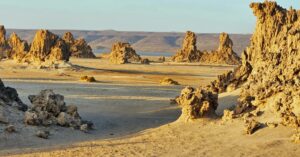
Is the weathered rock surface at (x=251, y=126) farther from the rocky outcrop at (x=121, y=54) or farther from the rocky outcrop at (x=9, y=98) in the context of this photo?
the rocky outcrop at (x=121, y=54)

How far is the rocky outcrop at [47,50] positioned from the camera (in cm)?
5075

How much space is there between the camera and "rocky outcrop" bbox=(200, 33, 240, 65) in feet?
254

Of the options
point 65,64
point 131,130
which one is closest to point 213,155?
point 131,130

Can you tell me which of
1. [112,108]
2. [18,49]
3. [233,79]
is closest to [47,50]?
[18,49]

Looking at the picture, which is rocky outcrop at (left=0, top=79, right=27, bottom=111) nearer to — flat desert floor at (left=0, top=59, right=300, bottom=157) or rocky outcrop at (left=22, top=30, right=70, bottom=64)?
flat desert floor at (left=0, top=59, right=300, bottom=157)

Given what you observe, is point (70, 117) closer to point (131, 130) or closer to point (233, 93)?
point (131, 130)

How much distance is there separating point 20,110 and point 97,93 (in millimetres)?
10253

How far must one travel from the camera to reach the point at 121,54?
68.2 metres

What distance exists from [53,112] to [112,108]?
5.46 meters

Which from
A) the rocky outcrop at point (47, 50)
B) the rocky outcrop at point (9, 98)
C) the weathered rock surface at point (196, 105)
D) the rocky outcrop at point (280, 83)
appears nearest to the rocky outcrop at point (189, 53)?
the rocky outcrop at point (47, 50)

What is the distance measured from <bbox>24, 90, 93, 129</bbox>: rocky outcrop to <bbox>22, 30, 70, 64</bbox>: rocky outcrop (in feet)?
103

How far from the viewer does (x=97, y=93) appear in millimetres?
28875

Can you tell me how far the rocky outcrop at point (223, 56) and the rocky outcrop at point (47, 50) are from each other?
2936 centimetres

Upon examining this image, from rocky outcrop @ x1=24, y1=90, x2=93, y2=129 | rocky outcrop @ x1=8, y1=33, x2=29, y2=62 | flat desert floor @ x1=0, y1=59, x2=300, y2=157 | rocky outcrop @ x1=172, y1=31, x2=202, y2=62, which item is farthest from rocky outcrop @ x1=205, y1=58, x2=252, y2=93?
rocky outcrop @ x1=172, y1=31, x2=202, y2=62
